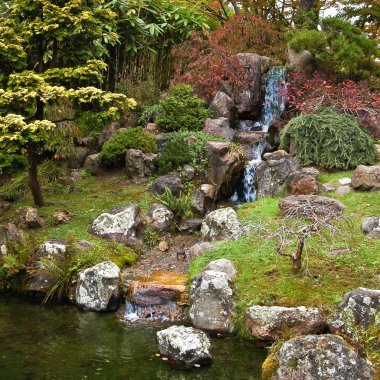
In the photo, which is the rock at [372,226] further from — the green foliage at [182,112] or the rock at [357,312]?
the green foliage at [182,112]

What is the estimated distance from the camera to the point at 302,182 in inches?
445

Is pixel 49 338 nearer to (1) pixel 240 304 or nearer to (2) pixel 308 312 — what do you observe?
(1) pixel 240 304

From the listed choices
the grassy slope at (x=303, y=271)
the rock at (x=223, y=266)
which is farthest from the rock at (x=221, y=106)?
the rock at (x=223, y=266)

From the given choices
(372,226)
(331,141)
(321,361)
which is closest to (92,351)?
(321,361)

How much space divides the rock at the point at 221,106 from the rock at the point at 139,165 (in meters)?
3.17

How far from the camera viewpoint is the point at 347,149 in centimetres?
1241

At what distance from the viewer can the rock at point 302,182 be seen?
1120cm

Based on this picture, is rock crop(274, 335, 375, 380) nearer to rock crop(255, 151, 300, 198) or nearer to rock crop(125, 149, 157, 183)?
rock crop(255, 151, 300, 198)

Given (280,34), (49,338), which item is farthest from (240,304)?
(280,34)

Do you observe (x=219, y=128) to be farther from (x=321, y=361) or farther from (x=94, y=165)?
(x=321, y=361)

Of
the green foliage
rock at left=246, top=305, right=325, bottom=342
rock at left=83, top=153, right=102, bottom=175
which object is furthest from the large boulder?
the green foliage

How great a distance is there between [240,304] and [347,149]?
657cm

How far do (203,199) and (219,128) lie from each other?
305cm

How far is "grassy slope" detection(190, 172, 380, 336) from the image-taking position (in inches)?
291
